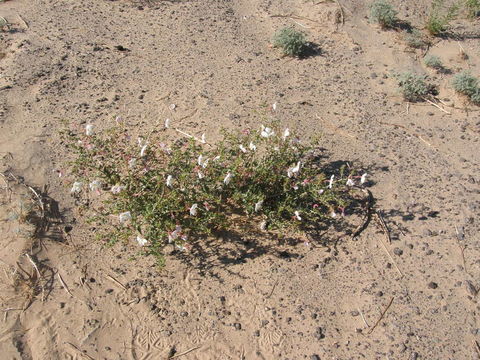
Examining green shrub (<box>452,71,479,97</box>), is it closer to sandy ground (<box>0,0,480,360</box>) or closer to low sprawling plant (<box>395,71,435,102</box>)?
sandy ground (<box>0,0,480,360</box>)

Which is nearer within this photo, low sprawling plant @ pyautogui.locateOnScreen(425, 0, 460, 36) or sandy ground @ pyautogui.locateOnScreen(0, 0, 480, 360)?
sandy ground @ pyautogui.locateOnScreen(0, 0, 480, 360)

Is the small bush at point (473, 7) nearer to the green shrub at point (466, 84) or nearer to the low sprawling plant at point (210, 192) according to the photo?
the green shrub at point (466, 84)

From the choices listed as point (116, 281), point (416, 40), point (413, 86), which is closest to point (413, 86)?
point (413, 86)

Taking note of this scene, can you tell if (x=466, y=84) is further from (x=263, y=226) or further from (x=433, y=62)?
(x=263, y=226)

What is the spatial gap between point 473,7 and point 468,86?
216 cm

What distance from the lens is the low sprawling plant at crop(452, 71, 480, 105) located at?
210 inches

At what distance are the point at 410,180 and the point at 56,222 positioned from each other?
3413 millimetres

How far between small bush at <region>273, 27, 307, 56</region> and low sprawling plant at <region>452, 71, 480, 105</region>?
1.95m

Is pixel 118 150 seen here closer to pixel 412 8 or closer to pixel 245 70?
pixel 245 70

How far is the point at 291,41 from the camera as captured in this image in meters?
5.84

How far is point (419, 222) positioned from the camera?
4137mm

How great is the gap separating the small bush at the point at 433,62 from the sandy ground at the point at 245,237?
0.10 meters

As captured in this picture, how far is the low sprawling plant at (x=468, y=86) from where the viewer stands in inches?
210

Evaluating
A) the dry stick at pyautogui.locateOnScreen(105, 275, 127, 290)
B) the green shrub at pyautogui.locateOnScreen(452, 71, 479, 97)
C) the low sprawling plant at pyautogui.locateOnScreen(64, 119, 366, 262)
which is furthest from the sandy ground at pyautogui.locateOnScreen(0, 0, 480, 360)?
the low sprawling plant at pyautogui.locateOnScreen(64, 119, 366, 262)
